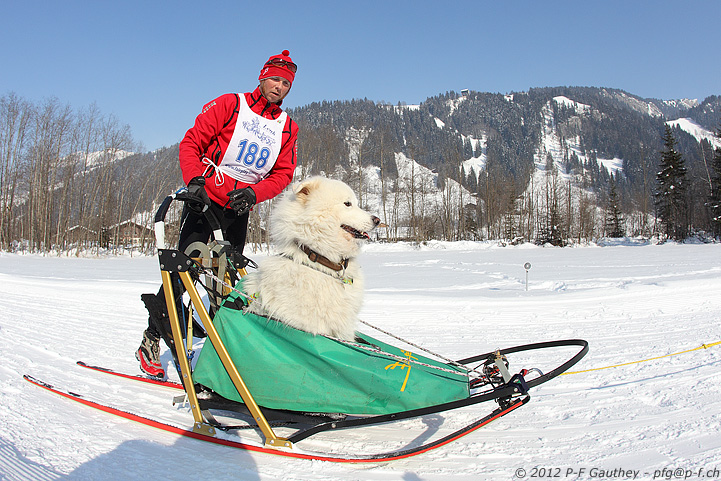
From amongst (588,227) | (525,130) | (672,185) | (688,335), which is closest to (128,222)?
(688,335)

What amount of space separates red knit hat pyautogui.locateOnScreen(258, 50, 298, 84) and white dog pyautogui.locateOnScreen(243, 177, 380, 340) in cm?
88

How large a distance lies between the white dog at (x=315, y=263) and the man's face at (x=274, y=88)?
32.1 inches

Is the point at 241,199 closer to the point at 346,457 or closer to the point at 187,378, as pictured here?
the point at 187,378

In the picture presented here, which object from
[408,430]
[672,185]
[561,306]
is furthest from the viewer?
[672,185]

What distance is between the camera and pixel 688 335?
3.74m

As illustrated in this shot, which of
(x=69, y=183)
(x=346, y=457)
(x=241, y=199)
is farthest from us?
(x=69, y=183)

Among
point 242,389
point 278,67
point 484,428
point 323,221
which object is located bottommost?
point 484,428

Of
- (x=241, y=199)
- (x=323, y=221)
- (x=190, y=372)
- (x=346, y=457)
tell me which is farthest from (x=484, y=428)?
(x=241, y=199)

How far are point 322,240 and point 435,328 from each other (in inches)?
117

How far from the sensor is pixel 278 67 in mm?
2400

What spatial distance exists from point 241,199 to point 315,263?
59 centimetres

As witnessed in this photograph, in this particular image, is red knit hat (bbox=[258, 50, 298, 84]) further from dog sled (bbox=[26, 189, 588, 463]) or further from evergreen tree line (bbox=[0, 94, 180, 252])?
evergreen tree line (bbox=[0, 94, 180, 252])

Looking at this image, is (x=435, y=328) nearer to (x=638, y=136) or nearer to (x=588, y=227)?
(x=588, y=227)

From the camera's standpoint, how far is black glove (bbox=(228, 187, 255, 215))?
2084 millimetres
